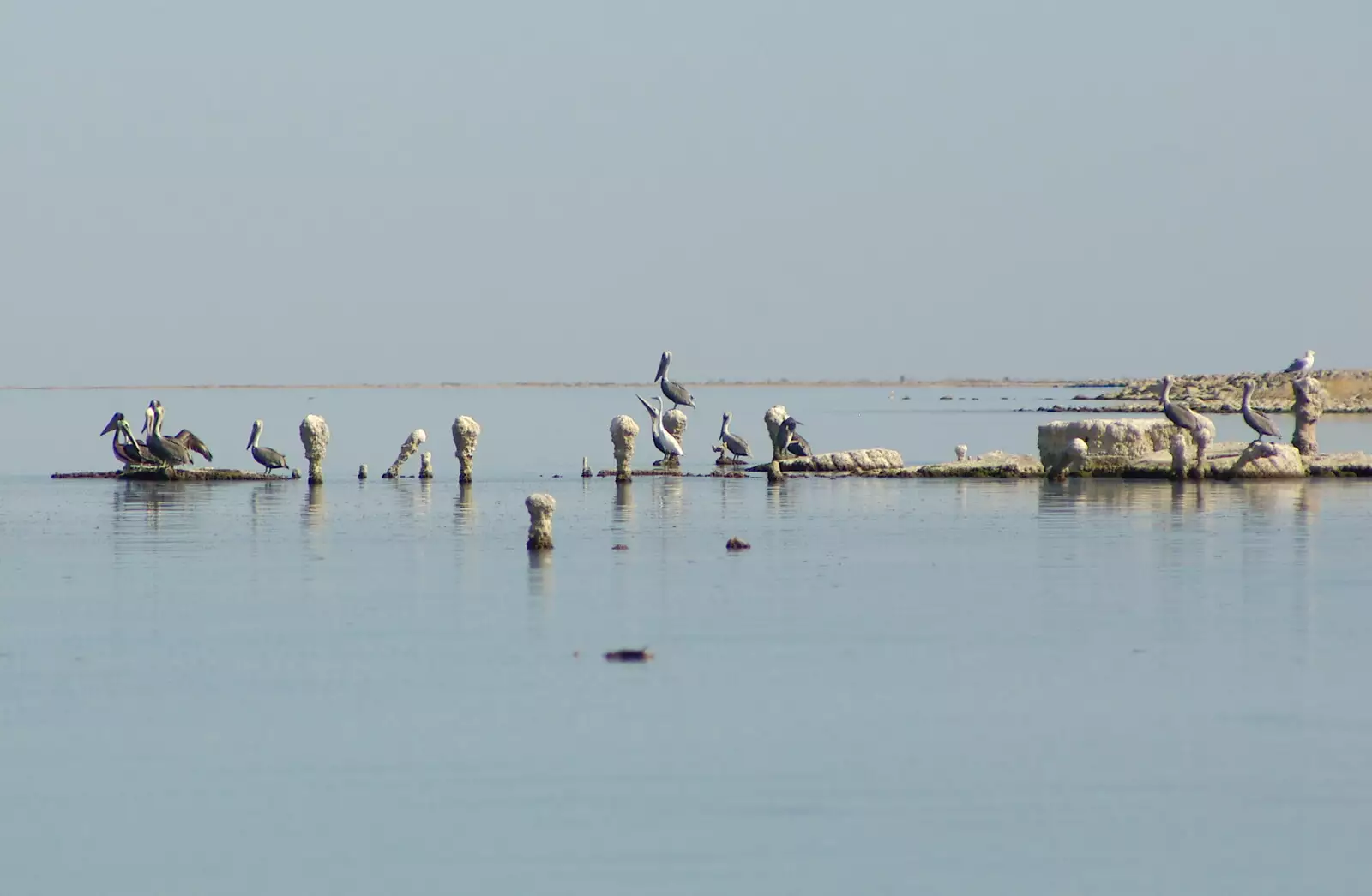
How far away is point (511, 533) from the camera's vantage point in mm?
35750

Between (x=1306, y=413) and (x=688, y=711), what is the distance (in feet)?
116

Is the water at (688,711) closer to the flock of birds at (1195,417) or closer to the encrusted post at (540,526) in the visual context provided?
the encrusted post at (540,526)

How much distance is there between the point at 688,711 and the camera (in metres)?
18.5

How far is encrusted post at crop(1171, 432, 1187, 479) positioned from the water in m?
10.4

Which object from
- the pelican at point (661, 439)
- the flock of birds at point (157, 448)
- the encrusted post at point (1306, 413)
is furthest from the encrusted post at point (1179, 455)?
the flock of birds at point (157, 448)

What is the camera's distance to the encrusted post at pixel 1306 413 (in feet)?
160

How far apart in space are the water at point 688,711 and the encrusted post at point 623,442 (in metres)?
11.4

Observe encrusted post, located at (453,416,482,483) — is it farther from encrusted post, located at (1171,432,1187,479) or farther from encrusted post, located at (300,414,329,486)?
encrusted post, located at (1171,432,1187,479)

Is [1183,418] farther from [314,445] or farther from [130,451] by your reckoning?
[130,451]

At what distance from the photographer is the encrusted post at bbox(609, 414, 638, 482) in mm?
47688

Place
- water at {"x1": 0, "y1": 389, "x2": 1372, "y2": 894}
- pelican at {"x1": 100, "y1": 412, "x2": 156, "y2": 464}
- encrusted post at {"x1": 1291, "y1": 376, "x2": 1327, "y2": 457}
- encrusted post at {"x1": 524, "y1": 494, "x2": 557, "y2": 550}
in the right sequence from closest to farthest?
water at {"x1": 0, "y1": 389, "x2": 1372, "y2": 894} < encrusted post at {"x1": 524, "y1": 494, "x2": 557, "y2": 550} < encrusted post at {"x1": 1291, "y1": 376, "x2": 1327, "y2": 457} < pelican at {"x1": 100, "y1": 412, "x2": 156, "y2": 464}

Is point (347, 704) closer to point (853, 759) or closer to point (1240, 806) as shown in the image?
point (853, 759)

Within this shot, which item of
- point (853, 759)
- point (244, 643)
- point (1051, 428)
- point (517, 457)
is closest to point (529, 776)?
point (853, 759)

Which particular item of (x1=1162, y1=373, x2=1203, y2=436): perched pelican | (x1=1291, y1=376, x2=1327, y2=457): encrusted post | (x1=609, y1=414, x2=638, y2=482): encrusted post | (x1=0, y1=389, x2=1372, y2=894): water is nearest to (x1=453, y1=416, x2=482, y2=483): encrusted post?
(x1=609, y1=414, x2=638, y2=482): encrusted post
